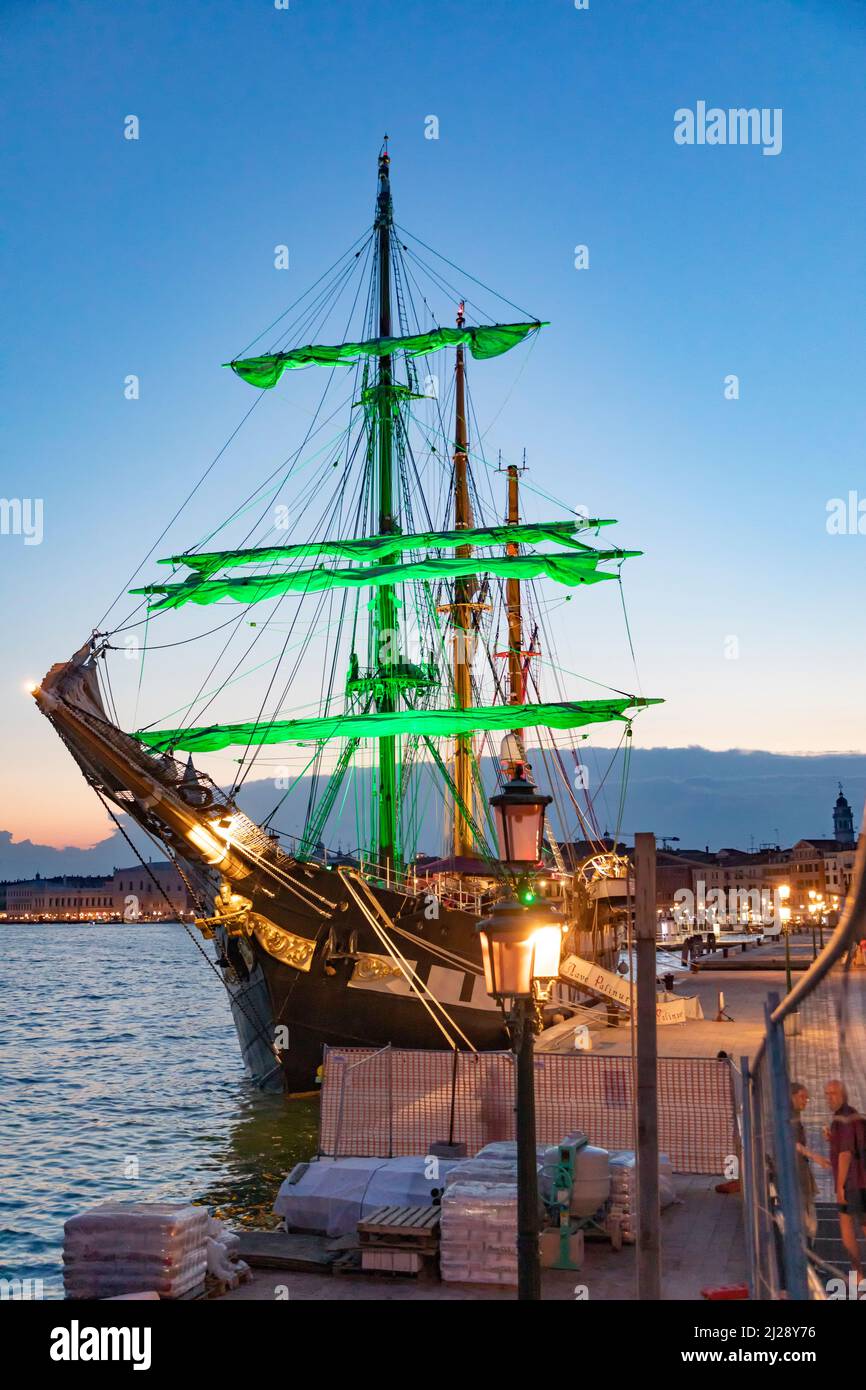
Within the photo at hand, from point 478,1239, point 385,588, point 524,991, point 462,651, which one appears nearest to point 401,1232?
point 478,1239

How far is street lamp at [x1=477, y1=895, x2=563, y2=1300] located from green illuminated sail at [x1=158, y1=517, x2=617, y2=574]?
26.6 meters

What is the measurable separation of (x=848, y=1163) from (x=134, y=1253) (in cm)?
637

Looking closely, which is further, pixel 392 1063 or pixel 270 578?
pixel 270 578

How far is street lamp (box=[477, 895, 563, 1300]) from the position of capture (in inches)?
256

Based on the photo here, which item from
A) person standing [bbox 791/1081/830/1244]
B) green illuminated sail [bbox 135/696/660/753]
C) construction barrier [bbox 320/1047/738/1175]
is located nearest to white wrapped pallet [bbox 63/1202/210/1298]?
construction barrier [bbox 320/1047/738/1175]

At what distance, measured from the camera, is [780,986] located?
39.2 m

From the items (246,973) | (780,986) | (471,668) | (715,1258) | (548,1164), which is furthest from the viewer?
(471,668)

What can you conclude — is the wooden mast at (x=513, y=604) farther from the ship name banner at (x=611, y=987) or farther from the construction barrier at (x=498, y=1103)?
Answer: the construction barrier at (x=498, y=1103)

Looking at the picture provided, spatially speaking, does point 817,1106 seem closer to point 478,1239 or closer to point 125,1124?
point 478,1239

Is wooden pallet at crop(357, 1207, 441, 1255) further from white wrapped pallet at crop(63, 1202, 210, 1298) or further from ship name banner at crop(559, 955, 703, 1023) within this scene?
ship name banner at crop(559, 955, 703, 1023)

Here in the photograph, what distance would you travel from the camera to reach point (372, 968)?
25.0 meters
